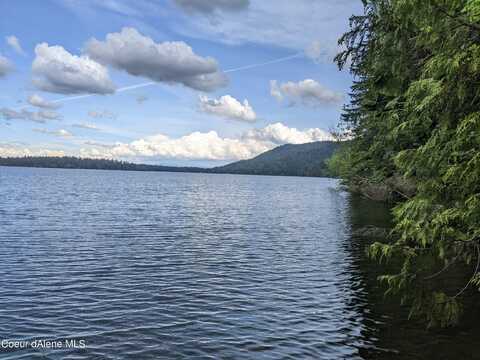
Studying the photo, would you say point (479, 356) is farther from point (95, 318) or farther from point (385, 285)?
point (95, 318)

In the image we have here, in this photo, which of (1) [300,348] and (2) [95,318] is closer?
(1) [300,348]

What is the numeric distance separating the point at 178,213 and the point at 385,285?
38.2 m

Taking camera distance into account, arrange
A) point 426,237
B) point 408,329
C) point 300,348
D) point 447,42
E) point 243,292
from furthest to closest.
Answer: point 243,292, point 408,329, point 300,348, point 426,237, point 447,42

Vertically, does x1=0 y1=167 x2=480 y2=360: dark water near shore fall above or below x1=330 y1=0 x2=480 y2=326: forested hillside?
below

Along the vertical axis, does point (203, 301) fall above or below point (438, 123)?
below

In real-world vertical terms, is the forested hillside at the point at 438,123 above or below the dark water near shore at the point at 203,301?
above

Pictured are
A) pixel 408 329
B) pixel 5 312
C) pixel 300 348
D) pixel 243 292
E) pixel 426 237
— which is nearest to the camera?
pixel 426 237

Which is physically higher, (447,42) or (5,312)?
(447,42)

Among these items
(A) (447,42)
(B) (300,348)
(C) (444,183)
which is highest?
(A) (447,42)

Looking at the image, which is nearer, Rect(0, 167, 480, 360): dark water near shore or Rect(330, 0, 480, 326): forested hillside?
Rect(330, 0, 480, 326): forested hillside

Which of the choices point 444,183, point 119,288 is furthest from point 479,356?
point 119,288

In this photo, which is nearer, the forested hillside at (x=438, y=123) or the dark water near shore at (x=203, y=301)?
the forested hillside at (x=438, y=123)

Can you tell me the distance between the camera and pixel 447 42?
9891mm

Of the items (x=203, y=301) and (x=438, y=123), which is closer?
(x=438, y=123)
